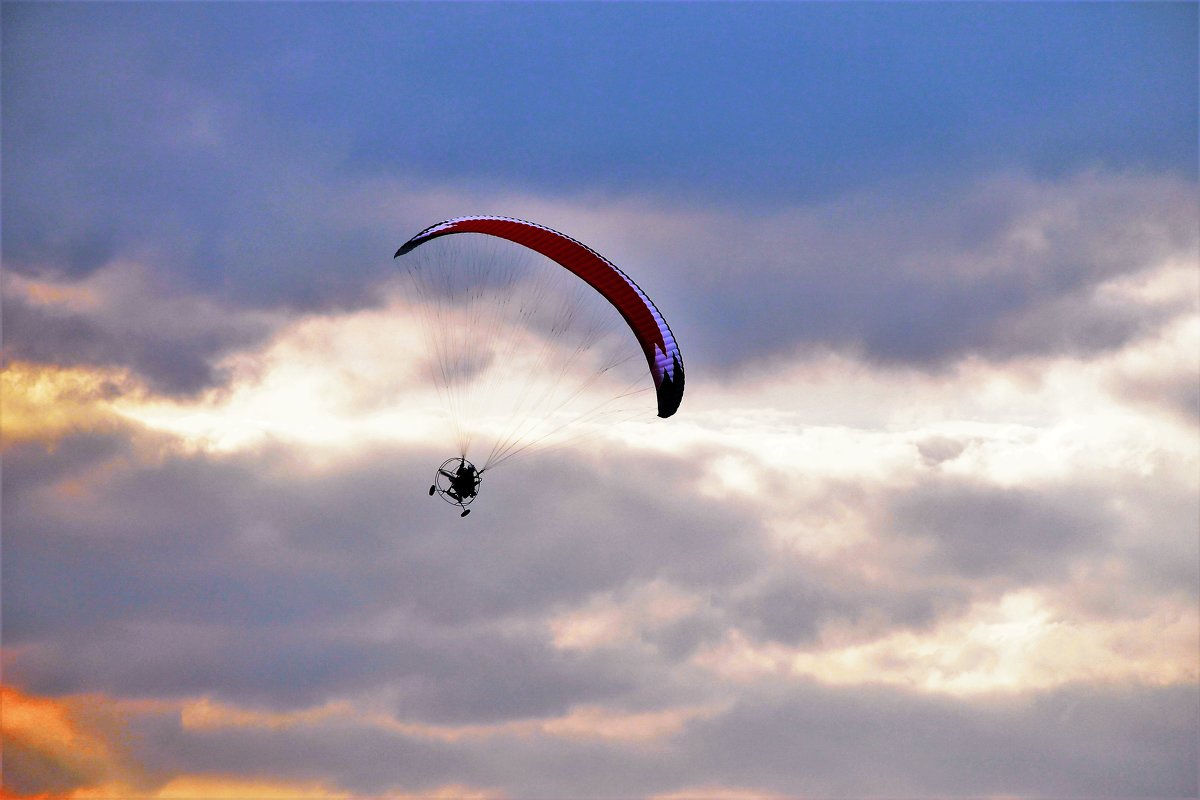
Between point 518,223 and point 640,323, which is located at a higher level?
point 518,223

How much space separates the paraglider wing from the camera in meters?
75.9

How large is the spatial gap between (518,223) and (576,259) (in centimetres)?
313

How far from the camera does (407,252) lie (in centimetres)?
7750

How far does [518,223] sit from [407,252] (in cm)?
499

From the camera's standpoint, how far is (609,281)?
77.4 m

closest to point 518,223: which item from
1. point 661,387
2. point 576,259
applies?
point 576,259

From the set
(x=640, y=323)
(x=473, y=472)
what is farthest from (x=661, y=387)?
(x=473, y=472)

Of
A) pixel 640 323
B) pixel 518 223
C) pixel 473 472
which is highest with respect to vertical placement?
pixel 518 223

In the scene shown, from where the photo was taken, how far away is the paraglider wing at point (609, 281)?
7588 centimetres

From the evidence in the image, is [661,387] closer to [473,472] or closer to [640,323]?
[640,323]

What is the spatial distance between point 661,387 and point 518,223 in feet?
32.2

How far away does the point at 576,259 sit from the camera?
77.9m

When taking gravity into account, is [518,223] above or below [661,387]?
above

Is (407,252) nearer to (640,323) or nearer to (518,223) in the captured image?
(518,223)
